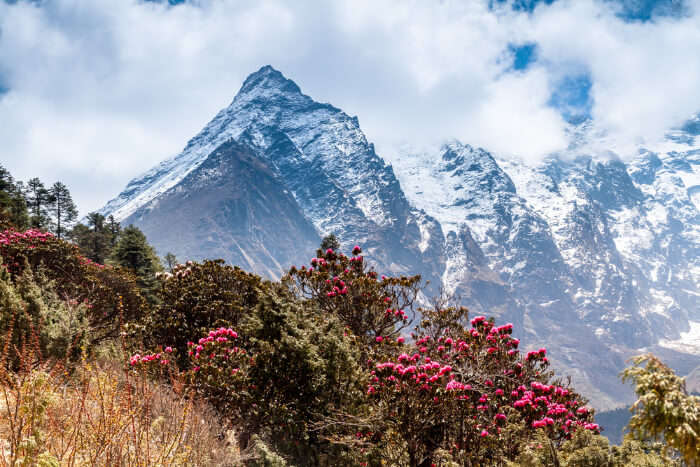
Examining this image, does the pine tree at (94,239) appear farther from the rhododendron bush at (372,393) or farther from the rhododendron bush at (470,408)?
the rhododendron bush at (470,408)

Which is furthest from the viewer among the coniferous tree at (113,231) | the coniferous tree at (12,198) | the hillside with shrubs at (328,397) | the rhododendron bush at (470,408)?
the coniferous tree at (113,231)

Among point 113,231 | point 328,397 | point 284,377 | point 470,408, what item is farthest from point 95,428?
point 113,231

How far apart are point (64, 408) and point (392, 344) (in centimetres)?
815

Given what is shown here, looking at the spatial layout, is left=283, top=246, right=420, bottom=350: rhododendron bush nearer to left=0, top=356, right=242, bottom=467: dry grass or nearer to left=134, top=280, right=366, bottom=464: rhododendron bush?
left=134, top=280, right=366, bottom=464: rhododendron bush

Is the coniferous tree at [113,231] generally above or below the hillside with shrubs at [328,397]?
above

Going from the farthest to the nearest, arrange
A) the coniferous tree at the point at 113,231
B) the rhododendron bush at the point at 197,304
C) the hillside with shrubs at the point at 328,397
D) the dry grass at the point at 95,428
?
the coniferous tree at the point at 113,231
the rhododendron bush at the point at 197,304
the hillside with shrubs at the point at 328,397
the dry grass at the point at 95,428

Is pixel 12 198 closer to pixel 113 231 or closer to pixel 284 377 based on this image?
pixel 113 231

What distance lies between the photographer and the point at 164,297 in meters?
14.1

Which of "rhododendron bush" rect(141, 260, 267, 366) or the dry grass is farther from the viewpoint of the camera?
"rhododendron bush" rect(141, 260, 267, 366)

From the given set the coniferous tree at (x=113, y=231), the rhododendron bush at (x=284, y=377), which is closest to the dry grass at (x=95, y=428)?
the rhododendron bush at (x=284, y=377)

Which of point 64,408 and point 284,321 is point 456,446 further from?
point 64,408

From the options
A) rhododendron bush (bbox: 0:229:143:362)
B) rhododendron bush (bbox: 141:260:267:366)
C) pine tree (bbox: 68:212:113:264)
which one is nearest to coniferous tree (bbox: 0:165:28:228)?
pine tree (bbox: 68:212:113:264)

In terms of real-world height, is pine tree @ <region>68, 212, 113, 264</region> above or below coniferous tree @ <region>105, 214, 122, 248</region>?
below

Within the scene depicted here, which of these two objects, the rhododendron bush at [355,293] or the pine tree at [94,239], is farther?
the pine tree at [94,239]
